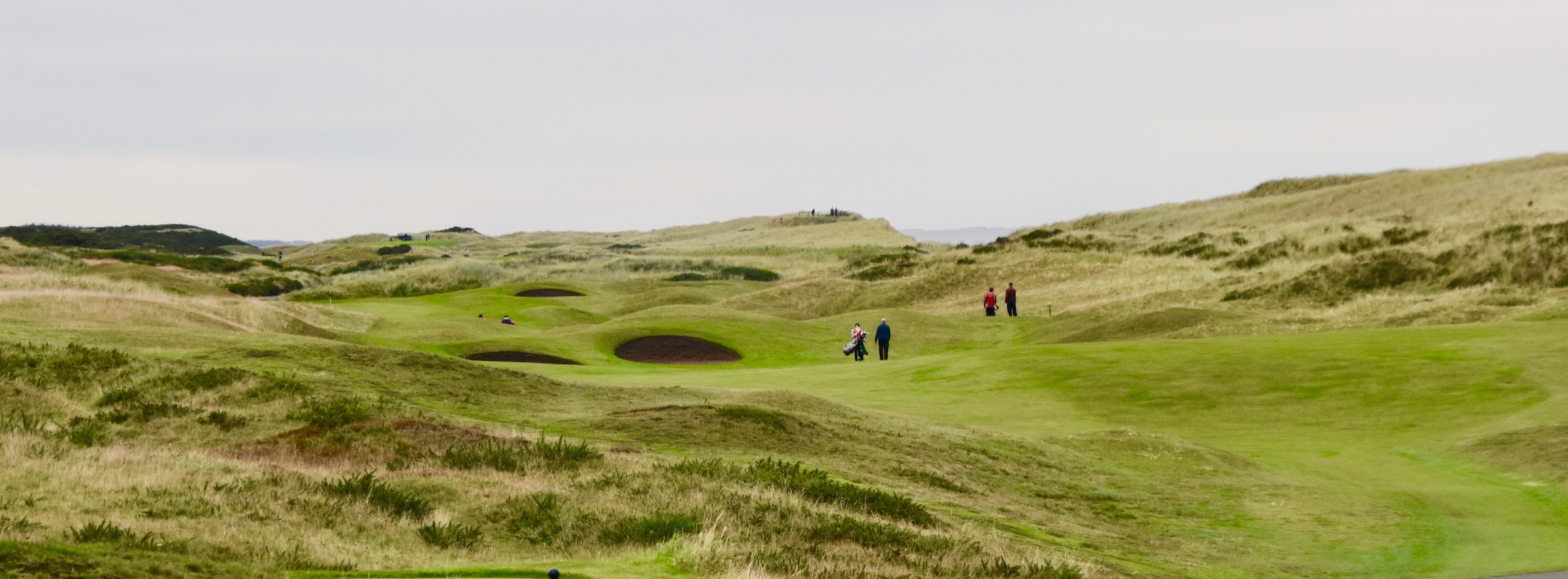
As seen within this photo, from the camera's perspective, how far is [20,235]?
480 feet

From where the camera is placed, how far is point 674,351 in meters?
48.2

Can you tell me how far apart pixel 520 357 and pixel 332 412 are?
24.8 meters

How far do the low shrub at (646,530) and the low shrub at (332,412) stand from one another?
23.1 feet

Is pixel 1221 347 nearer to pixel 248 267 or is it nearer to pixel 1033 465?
pixel 1033 465

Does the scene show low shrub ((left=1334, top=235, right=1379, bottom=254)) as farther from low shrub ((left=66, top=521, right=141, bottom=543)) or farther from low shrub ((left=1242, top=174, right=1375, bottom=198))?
low shrub ((left=66, top=521, right=141, bottom=543))

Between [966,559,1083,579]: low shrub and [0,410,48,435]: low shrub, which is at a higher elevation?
[0,410,48,435]: low shrub

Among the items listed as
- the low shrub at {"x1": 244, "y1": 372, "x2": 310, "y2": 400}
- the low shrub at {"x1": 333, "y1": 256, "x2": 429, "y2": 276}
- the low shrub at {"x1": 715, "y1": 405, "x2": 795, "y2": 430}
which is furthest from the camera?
the low shrub at {"x1": 333, "y1": 256, "x2": 429, "y2": 276}

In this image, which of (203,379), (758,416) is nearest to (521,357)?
(203,379)

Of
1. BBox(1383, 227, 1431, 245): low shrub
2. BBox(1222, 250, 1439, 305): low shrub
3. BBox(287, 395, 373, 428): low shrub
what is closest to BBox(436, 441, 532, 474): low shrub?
BBox(287, 395, 373, 428): low shrub

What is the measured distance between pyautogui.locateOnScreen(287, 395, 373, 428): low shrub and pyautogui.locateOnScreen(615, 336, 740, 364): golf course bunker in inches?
1067

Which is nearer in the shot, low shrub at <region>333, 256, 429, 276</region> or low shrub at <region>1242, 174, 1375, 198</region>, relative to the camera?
low shrub at <region>333, 256, 429, 276</region>

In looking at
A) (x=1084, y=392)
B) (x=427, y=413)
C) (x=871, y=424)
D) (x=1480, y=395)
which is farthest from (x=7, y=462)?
(x=1480, y=395)

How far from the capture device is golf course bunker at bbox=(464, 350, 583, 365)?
42.2 m

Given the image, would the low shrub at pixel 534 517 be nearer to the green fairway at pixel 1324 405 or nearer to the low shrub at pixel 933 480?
the low shrub at pixel 933 480
